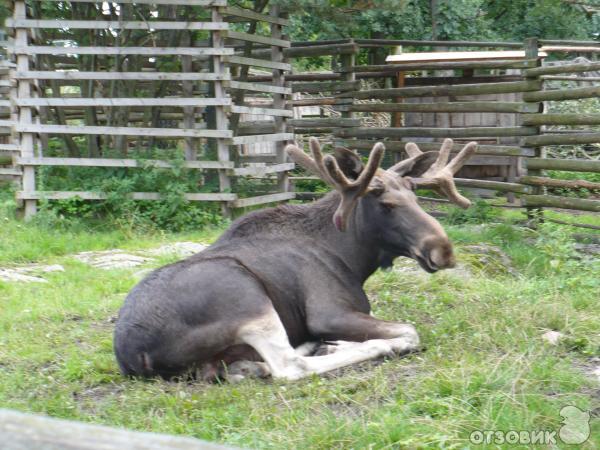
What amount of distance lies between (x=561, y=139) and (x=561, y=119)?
10.6 inches

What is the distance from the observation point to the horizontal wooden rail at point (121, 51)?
11.8 m

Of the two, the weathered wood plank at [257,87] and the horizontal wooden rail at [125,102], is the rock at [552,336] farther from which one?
the weathered wood plank at [257,87]

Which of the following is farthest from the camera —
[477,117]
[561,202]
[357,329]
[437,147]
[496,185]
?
[477,117]

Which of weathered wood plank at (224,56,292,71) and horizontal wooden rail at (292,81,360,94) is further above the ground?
weathered wood plank at (224,56,292,71)

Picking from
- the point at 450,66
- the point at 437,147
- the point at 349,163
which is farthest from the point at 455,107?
the point at 349,163

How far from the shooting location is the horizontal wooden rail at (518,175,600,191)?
35.6ft

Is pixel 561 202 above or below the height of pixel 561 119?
below

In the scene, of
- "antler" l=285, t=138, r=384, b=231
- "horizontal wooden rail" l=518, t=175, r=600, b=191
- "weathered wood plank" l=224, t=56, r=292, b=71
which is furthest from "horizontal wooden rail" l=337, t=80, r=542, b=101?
"antler" l=285, t=138, r=384, b=231

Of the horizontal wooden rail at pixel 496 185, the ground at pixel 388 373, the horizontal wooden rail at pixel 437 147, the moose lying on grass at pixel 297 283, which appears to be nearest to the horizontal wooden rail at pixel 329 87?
the horizontal wooden rail at pixel 437 147

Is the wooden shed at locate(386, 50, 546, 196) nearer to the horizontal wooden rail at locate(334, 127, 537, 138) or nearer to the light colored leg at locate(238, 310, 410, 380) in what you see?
the horizontal wooden rail at locate(334, 127, 537, 138)

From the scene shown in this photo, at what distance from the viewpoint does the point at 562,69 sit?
11.1 metres

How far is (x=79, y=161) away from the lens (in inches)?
471

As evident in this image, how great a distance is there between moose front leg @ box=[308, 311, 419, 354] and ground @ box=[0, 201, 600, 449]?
16 centimetres

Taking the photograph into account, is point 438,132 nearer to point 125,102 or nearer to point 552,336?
point 125,102
